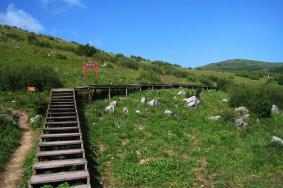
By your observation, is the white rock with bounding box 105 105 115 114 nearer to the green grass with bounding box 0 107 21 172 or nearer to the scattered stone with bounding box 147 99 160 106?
the scattered stone with bounding box 147 99 160 106

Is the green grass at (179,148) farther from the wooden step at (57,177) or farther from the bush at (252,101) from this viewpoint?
the wooden step at (57,177)

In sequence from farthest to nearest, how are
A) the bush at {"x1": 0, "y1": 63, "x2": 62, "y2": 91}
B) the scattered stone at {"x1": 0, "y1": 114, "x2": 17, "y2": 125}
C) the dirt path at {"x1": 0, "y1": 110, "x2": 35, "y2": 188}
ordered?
the bush at {"x1": 0, "y1": 63, "x2": 62, "y2": 91}
the scattered stone at {"x1": 0, "y1": 114, "x2": 17, "y2": 125}
the dirt path at {"x1": 0, "y1": 110, "x2": 35, "y2": 188}

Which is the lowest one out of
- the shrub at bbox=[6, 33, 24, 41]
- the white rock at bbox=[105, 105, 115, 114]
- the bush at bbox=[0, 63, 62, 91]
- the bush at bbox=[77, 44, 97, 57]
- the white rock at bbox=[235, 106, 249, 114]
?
the white rock at bbox=[235, 106, 249, 114]

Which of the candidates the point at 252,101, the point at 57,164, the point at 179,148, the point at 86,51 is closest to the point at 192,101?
the point at 252,101

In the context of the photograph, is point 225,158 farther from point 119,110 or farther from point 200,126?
point 119,110

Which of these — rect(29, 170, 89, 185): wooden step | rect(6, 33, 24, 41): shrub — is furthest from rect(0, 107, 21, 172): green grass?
rect(6, 33, 24, 41): shrub

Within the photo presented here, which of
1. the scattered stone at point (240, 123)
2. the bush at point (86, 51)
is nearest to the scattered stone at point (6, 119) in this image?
the scattered stone at point (240, 123)

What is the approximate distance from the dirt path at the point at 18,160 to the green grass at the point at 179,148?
2.75 m

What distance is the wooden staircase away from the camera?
37.0ft

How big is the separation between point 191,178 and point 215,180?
944mm

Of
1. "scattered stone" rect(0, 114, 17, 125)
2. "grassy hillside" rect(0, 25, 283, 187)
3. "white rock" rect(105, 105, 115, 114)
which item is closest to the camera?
"grassy hillside" rect(0, 25, 283, 187)

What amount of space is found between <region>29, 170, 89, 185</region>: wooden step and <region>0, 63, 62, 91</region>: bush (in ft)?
47.0

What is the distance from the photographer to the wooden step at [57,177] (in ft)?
36.0

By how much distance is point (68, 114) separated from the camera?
62.1 ft
